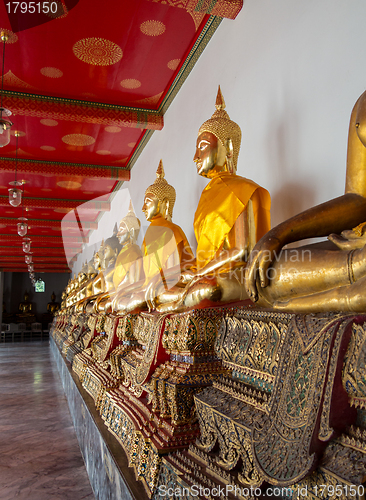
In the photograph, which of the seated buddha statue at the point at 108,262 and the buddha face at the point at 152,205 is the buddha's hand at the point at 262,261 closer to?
the buddha face at the point at 152,205

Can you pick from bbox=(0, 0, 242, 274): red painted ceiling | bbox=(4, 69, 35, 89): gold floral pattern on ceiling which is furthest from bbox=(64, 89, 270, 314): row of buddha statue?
bbox=(4, 69, 35, 89): gold floral pattern on ceiling

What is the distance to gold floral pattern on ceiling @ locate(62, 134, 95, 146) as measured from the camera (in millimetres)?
5389

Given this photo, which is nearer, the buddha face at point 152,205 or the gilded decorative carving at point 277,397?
the gilded decorative carving at point 277,397

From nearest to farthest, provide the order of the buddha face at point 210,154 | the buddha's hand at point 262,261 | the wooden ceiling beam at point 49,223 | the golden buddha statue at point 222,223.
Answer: the buddha's hand at point 262,261 < the golden buddha statue at point 222,223 < the buddha face at point 210,154 < the wooden ceiling beam at point 49,223

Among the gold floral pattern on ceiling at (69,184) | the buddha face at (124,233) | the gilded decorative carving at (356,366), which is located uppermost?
the gold floral pattern on ceiling at (69,184)

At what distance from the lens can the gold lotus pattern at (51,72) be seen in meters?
3.80

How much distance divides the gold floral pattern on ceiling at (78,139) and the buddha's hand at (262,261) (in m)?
4.74

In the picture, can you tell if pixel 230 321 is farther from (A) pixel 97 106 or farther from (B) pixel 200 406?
(A) pixel 97 106

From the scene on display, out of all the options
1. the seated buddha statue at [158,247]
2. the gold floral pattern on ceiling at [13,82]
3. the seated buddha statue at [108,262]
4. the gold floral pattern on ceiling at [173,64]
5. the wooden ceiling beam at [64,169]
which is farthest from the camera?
the wooden ceiling beam at [64,169]

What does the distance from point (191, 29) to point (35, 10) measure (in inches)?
48.3

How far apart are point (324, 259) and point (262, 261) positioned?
0.18 metres

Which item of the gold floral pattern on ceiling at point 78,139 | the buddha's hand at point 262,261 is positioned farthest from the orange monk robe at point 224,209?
the gold floral pattern on ceiling at point 78,139

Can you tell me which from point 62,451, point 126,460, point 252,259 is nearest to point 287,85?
point 252,259

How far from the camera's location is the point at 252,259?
1170 mm
